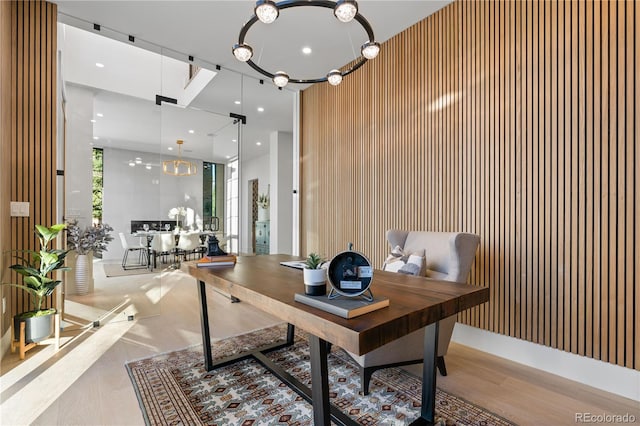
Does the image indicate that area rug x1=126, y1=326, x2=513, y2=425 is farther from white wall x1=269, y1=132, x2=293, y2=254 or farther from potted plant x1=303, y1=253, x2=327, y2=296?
white wall x1=269, y1=132, x2=293, y2=254

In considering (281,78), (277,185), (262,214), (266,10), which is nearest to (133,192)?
(262,214)

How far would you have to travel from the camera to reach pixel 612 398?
2.03 m

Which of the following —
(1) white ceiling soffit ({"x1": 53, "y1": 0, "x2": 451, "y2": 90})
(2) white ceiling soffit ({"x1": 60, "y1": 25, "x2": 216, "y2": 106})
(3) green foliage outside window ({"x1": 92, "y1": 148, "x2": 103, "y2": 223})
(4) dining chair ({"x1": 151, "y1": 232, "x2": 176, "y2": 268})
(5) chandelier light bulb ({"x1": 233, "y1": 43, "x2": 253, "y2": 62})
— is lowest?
(4) dining chair ({"x1": 151, "y1": 232, "x2": 176, "y2": 268})

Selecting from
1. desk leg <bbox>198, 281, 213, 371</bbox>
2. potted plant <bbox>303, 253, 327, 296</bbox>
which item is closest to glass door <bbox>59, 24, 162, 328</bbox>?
desk leg <bbox>198, 281, 213, 371</bbox>

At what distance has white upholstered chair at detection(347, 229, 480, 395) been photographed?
6.50 feet

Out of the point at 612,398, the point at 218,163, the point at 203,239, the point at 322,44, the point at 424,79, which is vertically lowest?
the point at 612,398

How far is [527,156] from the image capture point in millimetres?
2496

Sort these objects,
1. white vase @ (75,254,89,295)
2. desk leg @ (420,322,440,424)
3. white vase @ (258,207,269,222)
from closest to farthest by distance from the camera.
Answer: desk leg @ (420,322,440,424), white vase @ (75,254,89,295), white vase @ (258,207,269,222)

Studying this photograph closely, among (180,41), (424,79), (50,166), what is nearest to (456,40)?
(424,79)

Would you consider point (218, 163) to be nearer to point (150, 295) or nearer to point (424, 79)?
point (150, 295)

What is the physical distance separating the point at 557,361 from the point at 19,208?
4693 millimetres

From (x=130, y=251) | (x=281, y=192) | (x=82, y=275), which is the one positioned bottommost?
(x=82, y=275)

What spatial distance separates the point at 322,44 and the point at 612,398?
409cm

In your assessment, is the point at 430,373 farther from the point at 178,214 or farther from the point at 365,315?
the point at 178,214
